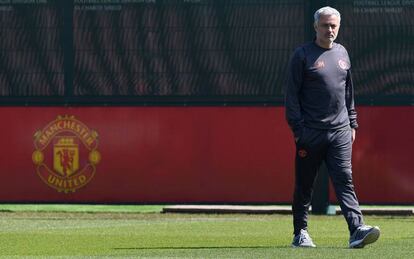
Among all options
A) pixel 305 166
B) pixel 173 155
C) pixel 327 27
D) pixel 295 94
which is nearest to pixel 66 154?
pixel 173 155

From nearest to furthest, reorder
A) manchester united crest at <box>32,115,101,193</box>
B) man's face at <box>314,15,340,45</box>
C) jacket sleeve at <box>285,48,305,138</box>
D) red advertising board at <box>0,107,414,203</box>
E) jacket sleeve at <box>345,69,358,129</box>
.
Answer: man's face at <box>314,15,340,45</box> → jacket sleeve at <box>285,48,305,138</box> → jacket sleeve at <box>345,69,358,129</box> → red advertising board at <box>0,107,414,203</box> → manchester united crest at <box>32,115,101,193</box>

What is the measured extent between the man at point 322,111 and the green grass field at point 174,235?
0.44 m

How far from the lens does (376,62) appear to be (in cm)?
1582

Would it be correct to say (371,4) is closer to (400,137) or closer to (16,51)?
(400,137)

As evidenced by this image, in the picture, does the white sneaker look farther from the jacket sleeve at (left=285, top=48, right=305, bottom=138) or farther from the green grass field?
the jacket sleeve at (left=285, top=48, right=305, bottom=138)

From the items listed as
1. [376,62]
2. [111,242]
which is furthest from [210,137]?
[111,242]

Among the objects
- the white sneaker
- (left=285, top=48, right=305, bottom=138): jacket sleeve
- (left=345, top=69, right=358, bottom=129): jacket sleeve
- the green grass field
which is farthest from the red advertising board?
(left=285, top=48, right=305, bottom=138): jacket sleeve

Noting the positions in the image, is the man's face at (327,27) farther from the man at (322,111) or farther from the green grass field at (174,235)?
the green grass field at (174,235)

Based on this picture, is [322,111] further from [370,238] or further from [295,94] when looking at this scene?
[370,238]

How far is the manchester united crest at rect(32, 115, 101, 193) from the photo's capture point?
1627 cm

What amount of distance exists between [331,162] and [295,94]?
56 cm

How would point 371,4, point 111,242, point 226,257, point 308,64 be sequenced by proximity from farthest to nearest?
point 371,4 → point 111,242 → point 308,64 → point 226,257

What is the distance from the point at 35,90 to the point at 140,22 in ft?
4.66

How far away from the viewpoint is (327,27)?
10.1 metres
